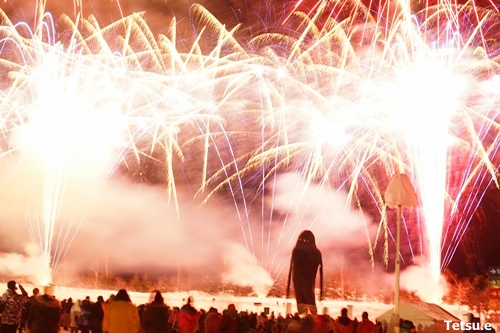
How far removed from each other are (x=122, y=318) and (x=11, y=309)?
197 centimetres

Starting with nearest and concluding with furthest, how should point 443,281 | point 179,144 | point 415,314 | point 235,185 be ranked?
point 415,314 < point 179,144 < point 443,281 < point 235,185

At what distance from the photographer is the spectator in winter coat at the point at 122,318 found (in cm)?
698

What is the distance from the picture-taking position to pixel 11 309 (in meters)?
8.20

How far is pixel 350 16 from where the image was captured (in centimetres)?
1625

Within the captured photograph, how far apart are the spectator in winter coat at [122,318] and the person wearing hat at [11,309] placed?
1731mm

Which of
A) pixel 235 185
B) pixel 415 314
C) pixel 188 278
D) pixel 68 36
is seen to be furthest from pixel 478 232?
pixel 68 36

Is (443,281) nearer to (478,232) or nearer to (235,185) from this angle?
(478,232)

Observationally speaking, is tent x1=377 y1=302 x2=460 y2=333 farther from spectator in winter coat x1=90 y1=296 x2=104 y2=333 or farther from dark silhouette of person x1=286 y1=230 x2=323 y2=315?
spectator in winter coat x1=90 y1=296 x2=104 y2=333

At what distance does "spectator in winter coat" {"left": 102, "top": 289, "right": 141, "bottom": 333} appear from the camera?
698 cm

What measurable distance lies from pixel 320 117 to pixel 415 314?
275 inches

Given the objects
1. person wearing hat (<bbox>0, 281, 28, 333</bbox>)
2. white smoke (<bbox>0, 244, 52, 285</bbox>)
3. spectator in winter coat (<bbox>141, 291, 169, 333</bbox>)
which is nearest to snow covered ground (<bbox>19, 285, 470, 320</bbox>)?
white smoke (<bbox>0, 244, 52, 285</bbox>)

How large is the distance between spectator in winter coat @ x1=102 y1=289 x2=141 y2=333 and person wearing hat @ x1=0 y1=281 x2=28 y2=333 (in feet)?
5.68

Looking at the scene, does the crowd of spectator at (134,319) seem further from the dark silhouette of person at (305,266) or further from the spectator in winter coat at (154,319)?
the dark silhouette of person at (305,266)

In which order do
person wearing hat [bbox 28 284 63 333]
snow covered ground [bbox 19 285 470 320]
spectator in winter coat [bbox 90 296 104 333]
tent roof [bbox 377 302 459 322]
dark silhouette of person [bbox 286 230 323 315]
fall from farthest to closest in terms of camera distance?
snow covered ground [bbox 19 285 470 320], dark silhouette of person [bbox 286 230 323 315], tent roof [bbox 377 302 459 322], spectator in winter coat [bbox 90 296 104 333], person wearing hat [bbox 28 284 63 333]
